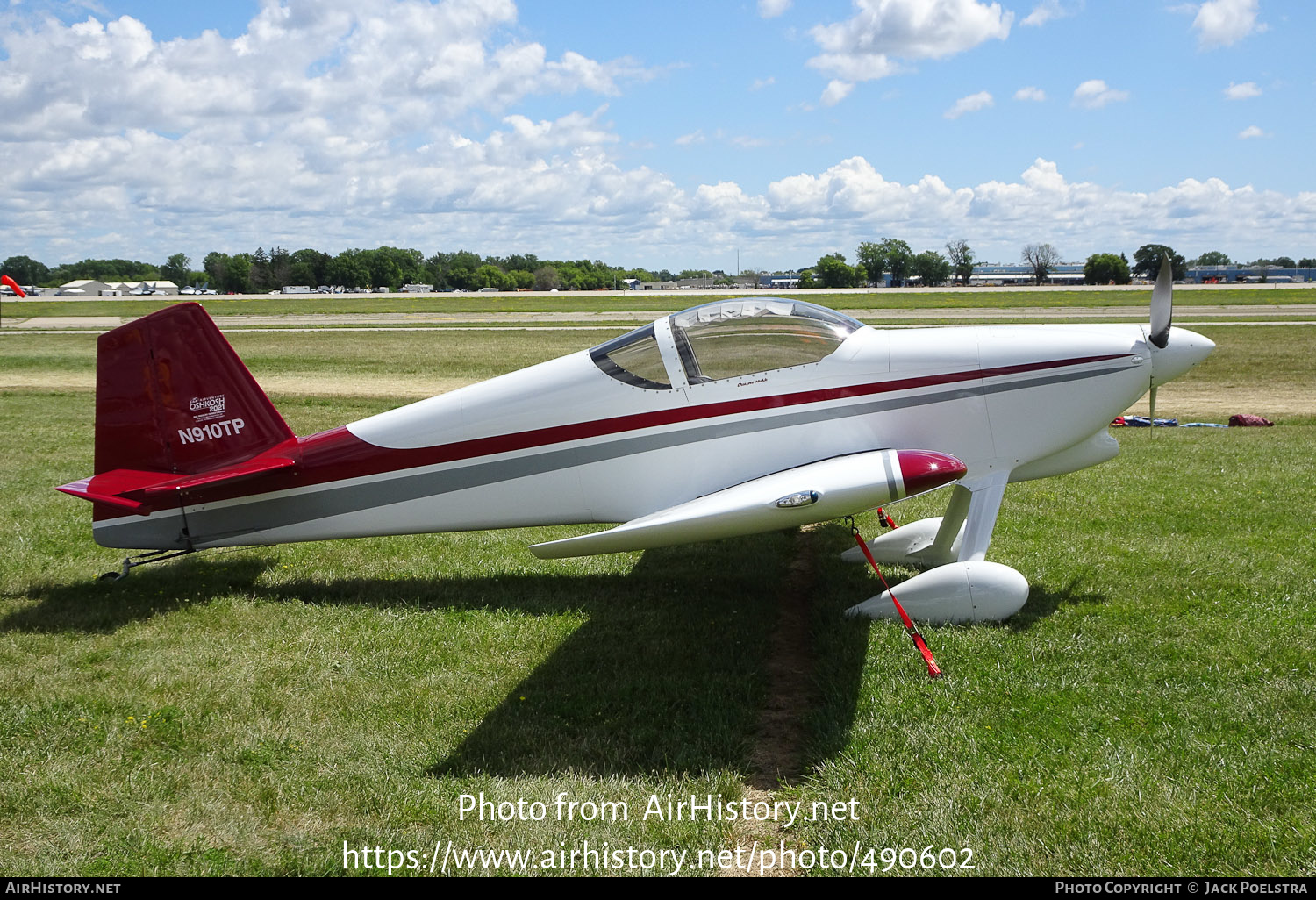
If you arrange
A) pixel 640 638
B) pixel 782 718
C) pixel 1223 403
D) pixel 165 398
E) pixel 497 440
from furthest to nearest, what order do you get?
pixel 1223 403, pixel 165 398, pixel 497 440, pixel 640 638, pixel 782 718

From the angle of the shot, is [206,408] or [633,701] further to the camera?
[206,408]

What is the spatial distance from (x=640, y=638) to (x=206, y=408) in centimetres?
385

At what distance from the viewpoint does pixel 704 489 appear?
6.09 m

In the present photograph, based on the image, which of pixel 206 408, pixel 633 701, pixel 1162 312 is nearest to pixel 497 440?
pixel 633 701

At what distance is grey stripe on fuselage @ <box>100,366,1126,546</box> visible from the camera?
6.02 m

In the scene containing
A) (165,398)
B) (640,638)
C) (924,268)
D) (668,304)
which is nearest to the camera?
(640,638)

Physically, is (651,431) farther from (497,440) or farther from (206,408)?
(206,408)

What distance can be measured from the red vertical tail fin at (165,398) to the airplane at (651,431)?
0.01 metres

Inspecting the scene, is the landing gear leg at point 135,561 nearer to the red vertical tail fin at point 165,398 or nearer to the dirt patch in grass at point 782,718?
the red vertical tail fin at point 165,398

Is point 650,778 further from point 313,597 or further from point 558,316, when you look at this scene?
point 558,316

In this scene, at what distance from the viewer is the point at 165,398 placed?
6707 millimetres

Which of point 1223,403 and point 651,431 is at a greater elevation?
point 651,431
